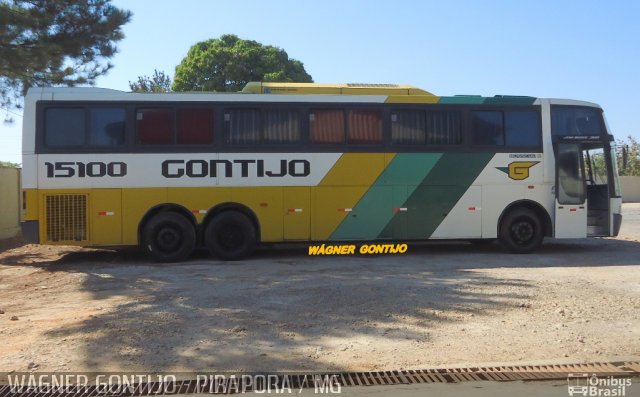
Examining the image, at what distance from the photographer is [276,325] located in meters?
6.48

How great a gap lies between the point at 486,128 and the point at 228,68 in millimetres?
23019

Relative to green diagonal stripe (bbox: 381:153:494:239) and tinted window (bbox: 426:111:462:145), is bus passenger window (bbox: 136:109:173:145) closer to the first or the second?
green diagonal stripe (bbox: 381:153:494:239)

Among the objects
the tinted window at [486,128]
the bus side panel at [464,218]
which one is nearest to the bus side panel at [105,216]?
the bus side panel at [464,218]

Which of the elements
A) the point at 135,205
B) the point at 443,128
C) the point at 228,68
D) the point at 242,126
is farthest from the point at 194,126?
the point at 228,68

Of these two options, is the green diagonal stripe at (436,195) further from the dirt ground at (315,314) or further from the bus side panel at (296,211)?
the bus side panel at (296,211)

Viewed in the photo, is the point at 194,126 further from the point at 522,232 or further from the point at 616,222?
the point at 616,222

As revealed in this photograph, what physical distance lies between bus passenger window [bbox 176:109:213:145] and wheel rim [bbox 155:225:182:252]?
1.84 meters

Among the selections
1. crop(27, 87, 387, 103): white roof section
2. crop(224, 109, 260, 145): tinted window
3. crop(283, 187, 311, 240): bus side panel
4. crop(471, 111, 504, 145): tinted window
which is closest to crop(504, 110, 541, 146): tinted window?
crop(471, 111, 504, 145): tinted window

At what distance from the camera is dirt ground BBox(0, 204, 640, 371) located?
5.43m

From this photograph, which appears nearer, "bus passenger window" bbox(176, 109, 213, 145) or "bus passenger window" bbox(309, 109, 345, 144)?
"bus passenger window" bbox(176, 109, 213, 145)

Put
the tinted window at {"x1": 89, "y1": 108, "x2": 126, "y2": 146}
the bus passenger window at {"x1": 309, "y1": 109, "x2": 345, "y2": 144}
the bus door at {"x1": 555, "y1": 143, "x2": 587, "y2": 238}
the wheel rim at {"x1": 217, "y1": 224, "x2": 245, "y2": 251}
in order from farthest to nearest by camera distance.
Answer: the bus door at {"x1": 555, "y1": 143, "x2": 587, "y2": 238} < the bus passenger window at {"x1": 309, "y1": 109, "x2": 345, "y2": 144} < the wheel rim at {"x1": 217, "y1": 224, "x2": 245, "y2": 251} < the tinted window at {"x1": 89, "y1": 108, "x2": 126, "y2": 146}

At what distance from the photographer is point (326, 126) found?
466 inches

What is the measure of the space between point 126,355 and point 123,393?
0.81 metres

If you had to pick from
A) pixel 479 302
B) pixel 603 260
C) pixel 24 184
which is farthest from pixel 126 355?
pixel 603 260
